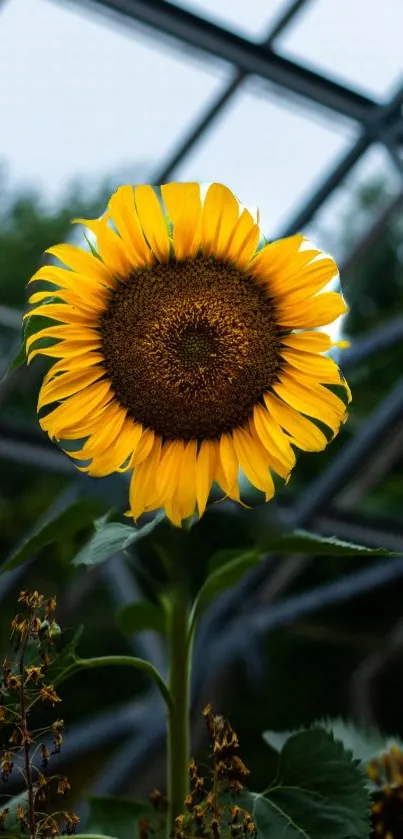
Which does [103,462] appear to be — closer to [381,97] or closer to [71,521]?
[71,521]

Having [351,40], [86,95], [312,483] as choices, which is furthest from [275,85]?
[312,483]

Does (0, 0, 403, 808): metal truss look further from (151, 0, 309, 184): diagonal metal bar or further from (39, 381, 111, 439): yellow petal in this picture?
(39, 381, 111, 439): yellow petal

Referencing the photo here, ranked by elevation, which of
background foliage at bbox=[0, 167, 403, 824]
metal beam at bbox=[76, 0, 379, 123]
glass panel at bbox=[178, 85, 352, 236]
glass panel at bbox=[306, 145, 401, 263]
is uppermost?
metal beam at bbox=[76, 0, 379, 123]

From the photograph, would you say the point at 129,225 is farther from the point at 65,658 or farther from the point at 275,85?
the point at 275,85

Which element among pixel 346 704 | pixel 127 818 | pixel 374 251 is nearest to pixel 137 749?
pixel 346 704

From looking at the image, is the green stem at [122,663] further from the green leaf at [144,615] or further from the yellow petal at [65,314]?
the yellow petal at [65,314]

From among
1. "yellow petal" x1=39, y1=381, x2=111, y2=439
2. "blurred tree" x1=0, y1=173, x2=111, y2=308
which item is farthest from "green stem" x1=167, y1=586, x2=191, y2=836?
"blurred tree" x1=0, y1=173, x2=111, y2=308

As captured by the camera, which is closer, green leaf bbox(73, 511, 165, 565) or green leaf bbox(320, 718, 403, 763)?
green leaf bbox(73, 511, 165, 565)
